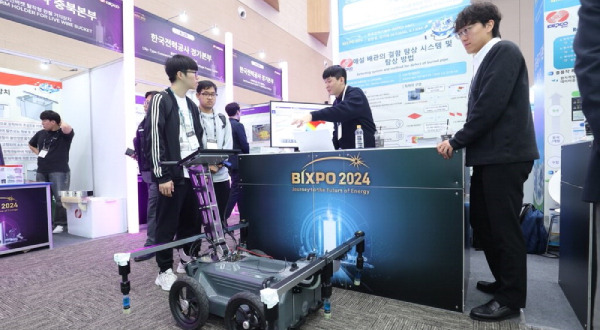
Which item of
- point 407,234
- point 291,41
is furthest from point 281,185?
point 291,41

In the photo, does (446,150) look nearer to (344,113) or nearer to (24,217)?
(344,113)

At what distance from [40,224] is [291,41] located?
727 centimetres

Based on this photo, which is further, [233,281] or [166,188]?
[166,188]

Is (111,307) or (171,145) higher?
(171,145)

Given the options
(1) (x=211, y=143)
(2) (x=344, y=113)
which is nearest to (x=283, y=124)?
(1) (x=211, y=143)

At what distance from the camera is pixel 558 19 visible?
3.05m

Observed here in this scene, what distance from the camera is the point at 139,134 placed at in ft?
9.20

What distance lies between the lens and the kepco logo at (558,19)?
302 centimetres

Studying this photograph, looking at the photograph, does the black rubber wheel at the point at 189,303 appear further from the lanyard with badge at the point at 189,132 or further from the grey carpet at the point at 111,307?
the lanyard with badge at the point at 189,132

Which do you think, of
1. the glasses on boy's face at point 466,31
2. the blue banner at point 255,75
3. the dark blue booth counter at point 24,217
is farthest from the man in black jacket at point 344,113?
the blue banner at point 255,75

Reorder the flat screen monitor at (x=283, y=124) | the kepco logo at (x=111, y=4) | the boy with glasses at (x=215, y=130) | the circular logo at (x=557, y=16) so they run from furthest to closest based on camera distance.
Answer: the kepco logo at (x=111, y=4) < the flat screen monitor at (x=283, y=124) < the circular logo at (x=557, y=16) < the boy with glasses at (x=215, y=130)

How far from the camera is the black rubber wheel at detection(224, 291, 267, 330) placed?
1.30m

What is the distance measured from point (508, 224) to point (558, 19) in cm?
267

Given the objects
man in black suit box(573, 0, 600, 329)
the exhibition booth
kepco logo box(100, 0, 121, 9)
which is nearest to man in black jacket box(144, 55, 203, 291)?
the exhibition booth
